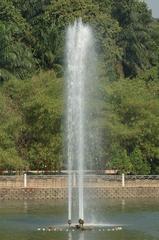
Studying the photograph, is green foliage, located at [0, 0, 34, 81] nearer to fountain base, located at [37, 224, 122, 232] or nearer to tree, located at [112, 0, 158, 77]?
tree, located at [112, 0, 158, 77]

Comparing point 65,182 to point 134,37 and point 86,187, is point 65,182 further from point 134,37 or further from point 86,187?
point 134,37

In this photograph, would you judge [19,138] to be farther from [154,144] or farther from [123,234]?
[123,234]

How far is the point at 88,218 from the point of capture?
27.7 meters

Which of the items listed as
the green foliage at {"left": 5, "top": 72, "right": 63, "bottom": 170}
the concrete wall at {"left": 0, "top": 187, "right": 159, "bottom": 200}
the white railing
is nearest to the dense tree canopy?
the green foliage at {"left": 5, "top": 72, "right": 63, "bottom": 170}

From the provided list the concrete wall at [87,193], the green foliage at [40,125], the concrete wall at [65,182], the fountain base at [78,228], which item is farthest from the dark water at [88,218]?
the green foliage at [40,125]

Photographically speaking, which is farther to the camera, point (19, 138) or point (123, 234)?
point (19, 138)

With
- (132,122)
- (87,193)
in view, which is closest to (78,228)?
(87,193)

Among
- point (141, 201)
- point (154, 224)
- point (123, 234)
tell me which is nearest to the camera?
point (123, 234)

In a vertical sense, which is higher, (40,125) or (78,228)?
(40,125)

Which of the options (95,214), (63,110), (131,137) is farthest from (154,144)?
(95,214)

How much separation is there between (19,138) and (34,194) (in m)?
5.18

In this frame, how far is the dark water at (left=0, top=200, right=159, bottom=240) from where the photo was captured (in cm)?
2324

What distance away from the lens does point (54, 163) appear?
41375mm

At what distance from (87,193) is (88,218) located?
1138 cm
